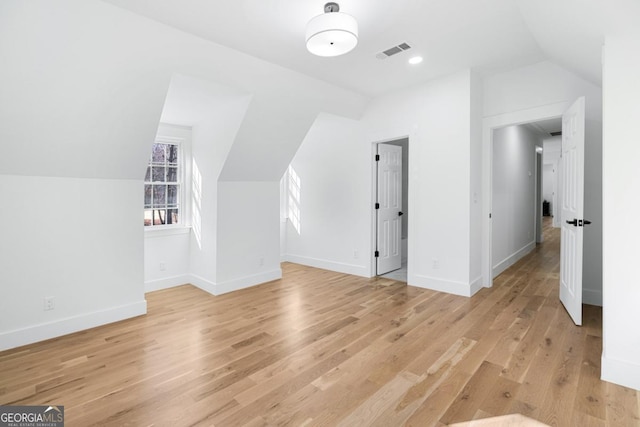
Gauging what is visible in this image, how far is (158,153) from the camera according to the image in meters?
4.68

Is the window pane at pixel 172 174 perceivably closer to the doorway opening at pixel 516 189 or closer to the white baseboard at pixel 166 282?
the white baseboard at pixel 166 282

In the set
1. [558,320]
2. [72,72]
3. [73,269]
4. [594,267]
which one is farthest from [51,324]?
[594,267]

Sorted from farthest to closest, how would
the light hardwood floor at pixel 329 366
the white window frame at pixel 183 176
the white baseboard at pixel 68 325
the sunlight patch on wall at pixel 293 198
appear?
the sunlight patch on wall at pixel 293 198
the white window frame at pixel 183 176
the white baseboard at pixel 68 325
the light hardwood floor at pixel 329 366

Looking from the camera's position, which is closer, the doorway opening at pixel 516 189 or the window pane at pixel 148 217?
the window pane at pixel 148 217

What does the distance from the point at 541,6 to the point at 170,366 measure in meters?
3.90

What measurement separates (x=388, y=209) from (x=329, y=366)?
10.6 ft

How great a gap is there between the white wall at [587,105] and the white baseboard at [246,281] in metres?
3.86

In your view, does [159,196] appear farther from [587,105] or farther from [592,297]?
[592,297]

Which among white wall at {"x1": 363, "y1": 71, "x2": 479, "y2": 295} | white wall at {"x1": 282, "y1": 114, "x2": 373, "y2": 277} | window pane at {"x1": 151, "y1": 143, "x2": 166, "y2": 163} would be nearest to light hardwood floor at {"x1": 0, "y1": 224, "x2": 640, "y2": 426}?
white wall at {"x1": 363, "y1": 71, "x2": 479, "y2": 295}

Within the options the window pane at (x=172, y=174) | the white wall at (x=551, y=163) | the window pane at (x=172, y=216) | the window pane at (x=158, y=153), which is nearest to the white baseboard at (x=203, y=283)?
the window pane at (x=172, y=216)

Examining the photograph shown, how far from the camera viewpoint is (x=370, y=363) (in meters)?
2.48

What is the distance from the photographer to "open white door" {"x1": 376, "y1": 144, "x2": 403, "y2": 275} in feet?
16.6

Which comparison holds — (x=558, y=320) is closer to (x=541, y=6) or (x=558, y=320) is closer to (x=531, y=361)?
(x=531, y=361)

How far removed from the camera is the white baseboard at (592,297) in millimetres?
3566
